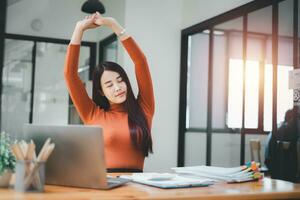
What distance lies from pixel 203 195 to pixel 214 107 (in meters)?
3.22

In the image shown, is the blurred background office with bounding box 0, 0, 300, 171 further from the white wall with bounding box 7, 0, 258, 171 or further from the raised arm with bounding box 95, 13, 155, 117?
the raised arm with bounding box 95, 13, 155, 117

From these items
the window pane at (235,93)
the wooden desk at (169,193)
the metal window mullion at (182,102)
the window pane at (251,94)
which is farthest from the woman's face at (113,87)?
the metal window mullion at (182,102)

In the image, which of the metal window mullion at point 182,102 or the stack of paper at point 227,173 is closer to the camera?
the stack of paper at point 227,173

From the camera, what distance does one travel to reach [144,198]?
136cm

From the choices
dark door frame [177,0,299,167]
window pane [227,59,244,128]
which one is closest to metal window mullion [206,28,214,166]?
dark door frame [177,0,299,167]

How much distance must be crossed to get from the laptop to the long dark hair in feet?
2.33

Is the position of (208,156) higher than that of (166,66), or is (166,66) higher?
(166,66)

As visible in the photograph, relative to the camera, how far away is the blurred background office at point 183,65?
3.79 meters

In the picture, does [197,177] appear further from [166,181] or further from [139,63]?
[139,63]

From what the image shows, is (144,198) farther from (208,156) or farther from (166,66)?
(166,66)

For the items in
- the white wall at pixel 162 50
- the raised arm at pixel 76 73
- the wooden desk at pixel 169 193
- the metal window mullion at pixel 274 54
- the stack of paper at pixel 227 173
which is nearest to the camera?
the wooden desk at pixel 169 193

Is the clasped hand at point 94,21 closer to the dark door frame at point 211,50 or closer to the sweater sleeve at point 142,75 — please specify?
the sweater sleeve at point 142,75

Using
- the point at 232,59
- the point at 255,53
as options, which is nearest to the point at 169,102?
the point at 232,59

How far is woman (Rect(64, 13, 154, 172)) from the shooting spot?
2232 millimetres
